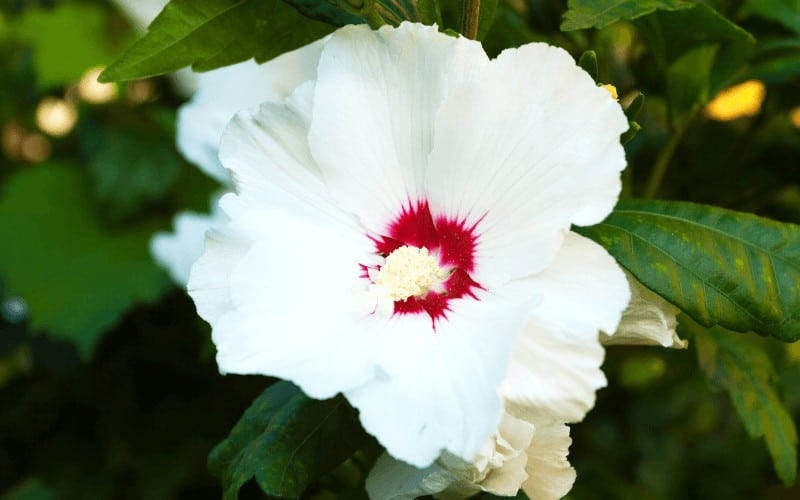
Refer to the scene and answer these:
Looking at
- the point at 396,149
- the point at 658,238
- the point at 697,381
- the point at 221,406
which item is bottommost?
the point at 697,381

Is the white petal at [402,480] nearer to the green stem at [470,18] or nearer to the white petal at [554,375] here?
the white petal at [554,375]

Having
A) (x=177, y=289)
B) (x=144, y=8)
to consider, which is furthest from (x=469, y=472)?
(x=144, y=8)

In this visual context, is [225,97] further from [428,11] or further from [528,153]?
[528,153]

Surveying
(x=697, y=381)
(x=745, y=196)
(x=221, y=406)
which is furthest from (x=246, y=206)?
(x=697, y=381)

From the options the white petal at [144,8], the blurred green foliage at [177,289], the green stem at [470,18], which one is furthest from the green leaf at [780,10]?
the white petal at [144,8]

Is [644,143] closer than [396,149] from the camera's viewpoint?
No

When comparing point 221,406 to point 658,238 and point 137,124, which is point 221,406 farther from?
point 658,238

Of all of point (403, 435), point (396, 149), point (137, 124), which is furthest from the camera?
point (137, 124)

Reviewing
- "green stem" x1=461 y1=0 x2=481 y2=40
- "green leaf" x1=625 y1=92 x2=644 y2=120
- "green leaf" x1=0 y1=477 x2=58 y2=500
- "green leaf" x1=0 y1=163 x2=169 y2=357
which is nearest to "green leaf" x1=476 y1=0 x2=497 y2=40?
"green stem" x1=461 y1=0 x2=481 y2=40
